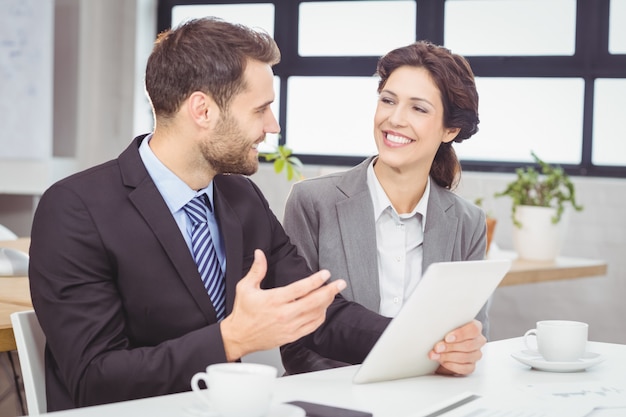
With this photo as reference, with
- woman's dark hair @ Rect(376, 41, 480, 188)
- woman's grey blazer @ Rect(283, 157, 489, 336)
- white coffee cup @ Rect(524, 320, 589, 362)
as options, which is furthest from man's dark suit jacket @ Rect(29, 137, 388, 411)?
woman's dark hair @ Rect(376, 41, 480, 188)

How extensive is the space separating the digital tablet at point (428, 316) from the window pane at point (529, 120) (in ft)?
11.5

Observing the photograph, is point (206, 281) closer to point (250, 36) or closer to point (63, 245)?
point (63, 245)

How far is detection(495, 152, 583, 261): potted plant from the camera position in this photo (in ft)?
13.1

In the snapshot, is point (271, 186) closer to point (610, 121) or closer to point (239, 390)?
point (610, 121)

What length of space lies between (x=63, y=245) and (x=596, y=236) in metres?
3.67

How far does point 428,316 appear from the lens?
1587 mm

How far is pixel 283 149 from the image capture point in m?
3.34

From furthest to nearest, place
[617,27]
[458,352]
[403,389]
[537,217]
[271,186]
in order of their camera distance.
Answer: [271,186]
[617,27]
[537,217]
[458,352]
[403,389]

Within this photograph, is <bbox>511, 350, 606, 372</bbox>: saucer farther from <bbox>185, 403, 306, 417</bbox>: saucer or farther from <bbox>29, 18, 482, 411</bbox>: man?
<bbox>185, 403, 306, 417</bbox>: saucer

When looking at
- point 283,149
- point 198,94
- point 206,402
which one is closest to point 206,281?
point 198,94

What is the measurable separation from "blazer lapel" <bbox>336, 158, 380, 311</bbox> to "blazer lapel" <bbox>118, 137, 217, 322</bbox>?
0.64m

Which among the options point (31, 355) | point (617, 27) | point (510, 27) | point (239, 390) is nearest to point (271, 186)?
point (510, 27)

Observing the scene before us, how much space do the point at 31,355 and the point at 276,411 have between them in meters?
0.60

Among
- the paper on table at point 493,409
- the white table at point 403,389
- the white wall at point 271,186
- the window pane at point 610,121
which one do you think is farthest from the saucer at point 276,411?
the window pane at point 610,121
